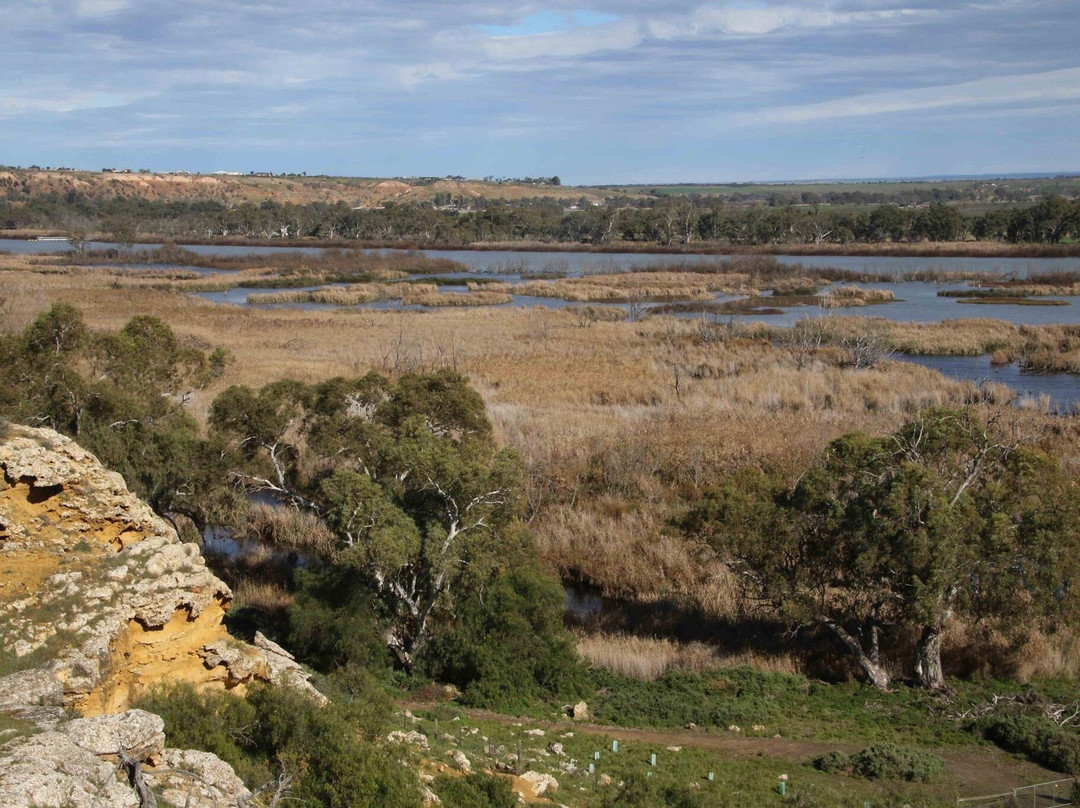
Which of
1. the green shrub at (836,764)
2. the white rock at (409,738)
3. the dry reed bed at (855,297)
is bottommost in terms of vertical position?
the green shrub at (836,764)

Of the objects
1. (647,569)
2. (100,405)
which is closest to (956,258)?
(647,569)

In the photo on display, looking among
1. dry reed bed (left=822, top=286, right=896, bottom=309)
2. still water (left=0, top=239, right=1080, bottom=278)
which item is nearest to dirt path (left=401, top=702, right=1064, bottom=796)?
dry reed bed (left=822, top=286, right=896, bottom=309)

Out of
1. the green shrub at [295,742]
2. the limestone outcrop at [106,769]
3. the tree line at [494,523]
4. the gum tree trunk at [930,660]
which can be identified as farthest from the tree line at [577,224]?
the limestone outcrop at [106,769]

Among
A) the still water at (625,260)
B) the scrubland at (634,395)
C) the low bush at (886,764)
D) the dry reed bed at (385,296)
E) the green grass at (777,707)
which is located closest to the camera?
the low bush at (886,764)

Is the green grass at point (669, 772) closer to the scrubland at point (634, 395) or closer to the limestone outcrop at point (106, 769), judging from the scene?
the limestone outcrop at point (106, 769)

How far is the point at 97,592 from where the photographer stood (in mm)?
9602

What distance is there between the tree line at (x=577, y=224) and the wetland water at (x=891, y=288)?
41.6ft

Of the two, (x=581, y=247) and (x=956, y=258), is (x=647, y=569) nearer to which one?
(x=956, y=258)

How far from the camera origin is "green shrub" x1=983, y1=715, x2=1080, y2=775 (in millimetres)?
12398

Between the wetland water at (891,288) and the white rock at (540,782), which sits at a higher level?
the wetland water at (891,288)

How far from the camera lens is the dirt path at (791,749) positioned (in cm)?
1221

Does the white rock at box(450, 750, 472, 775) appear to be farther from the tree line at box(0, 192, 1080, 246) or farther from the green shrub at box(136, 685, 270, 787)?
the tree line at box(0, 192, 1080, 246)

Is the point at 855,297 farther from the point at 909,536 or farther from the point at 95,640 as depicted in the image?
the point at 95,640

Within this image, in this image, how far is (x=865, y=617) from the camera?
1681 centimetres
